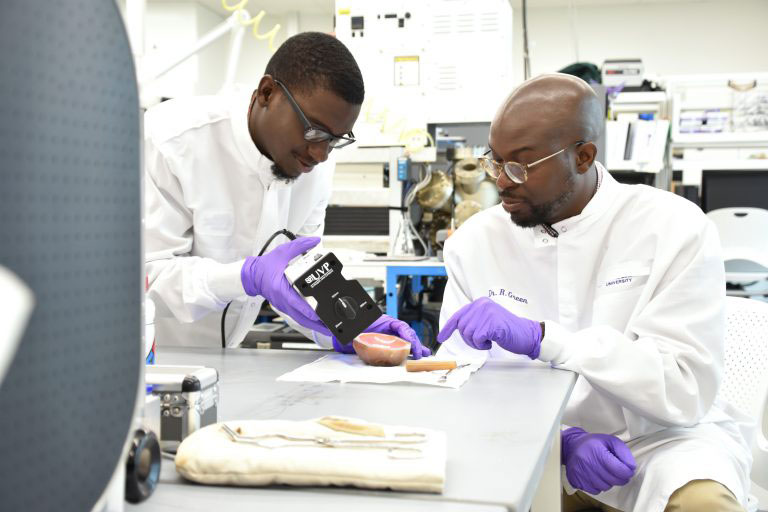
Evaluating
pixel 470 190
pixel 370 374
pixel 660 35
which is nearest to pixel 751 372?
pixel 370 374

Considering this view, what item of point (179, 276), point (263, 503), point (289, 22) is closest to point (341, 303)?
point (179, 276)

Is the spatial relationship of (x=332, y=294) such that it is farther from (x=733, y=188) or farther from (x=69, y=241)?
(x=733, y=188)

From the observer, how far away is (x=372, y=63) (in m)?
3.88

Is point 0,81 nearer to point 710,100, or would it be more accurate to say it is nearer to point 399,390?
point 399,390

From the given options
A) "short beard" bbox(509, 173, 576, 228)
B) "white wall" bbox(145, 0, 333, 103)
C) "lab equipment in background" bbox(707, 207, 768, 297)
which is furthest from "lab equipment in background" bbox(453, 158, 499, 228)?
"white wall" bbox(145, 0, 333, 103)

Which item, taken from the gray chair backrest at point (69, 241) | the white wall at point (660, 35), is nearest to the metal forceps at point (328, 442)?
the gray chair backrest at point (69, 241)

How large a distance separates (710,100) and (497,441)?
4887 millimetres

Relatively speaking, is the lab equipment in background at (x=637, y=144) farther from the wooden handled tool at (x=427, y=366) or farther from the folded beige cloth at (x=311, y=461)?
the folded beige cloth at (x=311, y=461)

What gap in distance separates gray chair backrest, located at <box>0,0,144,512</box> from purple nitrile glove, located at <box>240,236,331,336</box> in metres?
0.90

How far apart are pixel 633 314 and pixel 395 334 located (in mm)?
480

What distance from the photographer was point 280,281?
4.40 feet

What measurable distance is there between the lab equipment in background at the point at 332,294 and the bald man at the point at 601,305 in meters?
0.20

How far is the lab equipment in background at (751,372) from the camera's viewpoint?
1512 millimetres

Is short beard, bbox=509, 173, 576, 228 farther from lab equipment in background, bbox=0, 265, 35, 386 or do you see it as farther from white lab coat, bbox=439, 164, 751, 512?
lab equipment in background, bbox=0, 265, 35, 386
